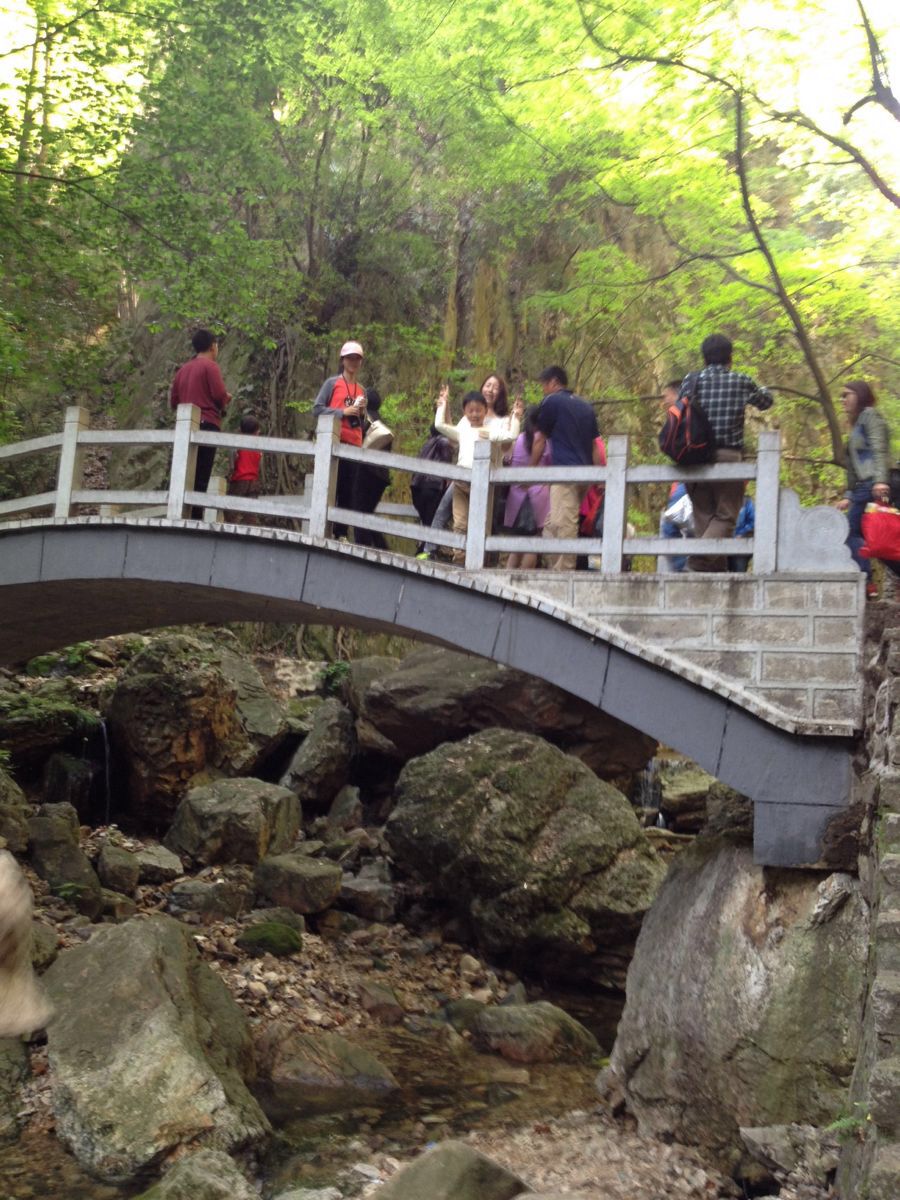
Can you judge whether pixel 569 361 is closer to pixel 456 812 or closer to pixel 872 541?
pixel 456 812

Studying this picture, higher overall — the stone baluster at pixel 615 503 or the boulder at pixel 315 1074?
the stone baluster at pixel 615 503

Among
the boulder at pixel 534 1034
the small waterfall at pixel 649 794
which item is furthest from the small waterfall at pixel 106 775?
the small waterfall at pixel 649 794

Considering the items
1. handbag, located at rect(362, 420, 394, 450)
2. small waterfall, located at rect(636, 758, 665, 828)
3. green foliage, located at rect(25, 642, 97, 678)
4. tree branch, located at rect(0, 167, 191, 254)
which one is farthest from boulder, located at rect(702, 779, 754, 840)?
green foliage, located at rect(25, 642, 97, 678)

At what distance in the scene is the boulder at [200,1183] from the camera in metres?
6.02

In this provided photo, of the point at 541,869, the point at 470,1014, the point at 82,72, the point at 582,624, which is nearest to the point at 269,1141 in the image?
the point at 470,1014

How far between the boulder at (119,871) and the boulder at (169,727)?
83.4 inches

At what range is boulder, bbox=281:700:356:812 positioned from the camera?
15070 mm

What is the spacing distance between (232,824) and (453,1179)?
7131 mm

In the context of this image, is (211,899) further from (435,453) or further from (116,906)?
(435,453)

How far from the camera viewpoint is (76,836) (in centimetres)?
1191

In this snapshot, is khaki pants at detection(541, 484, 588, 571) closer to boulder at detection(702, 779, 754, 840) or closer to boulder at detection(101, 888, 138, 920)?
boulder at detection(702, 779, 754, 840)

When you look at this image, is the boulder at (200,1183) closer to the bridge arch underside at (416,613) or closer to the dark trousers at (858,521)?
the bridge arch underside at (416,613)

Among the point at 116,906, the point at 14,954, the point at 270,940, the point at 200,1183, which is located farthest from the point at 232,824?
the point at 14,954

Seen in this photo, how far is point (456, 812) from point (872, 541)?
623cm
